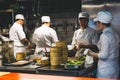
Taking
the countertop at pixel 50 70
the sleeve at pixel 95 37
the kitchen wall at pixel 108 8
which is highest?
the kitchen wall at pixel 108 8

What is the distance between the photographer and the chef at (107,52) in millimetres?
3697

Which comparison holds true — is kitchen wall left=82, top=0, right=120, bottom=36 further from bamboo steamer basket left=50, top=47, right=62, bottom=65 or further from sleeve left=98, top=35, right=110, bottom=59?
bamboo steamer basket left=50, top=47, right=62, bottom=65

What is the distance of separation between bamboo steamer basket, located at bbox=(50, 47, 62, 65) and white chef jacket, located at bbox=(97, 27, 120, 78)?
0.52 meters

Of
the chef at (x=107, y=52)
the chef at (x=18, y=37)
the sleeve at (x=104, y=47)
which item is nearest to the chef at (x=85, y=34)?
the chef at (x=107, y=52)

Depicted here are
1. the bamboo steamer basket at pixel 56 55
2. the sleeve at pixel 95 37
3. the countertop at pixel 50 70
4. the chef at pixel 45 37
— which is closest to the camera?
the countertop at pixel 50 70

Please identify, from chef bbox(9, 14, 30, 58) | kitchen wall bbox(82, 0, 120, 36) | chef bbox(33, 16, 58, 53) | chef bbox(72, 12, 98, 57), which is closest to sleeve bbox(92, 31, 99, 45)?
chef bbox(72, 12, 98, 57)

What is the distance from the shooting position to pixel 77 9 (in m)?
7.68

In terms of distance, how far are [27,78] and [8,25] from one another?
6.51m

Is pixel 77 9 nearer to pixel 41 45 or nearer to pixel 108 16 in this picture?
pixel 41 45

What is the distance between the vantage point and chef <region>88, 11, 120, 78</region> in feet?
12.1

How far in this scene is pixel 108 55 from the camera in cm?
374

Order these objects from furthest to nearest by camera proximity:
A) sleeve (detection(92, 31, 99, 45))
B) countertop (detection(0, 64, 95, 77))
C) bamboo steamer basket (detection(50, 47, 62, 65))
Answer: sleeve (detection(92, 31, 99, 45)) → bamboo steamer basket (detection(50, 47, 62, 65)) → countertop (detection(0, 64, 95, 77))

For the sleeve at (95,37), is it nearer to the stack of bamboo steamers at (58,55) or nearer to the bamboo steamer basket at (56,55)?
the stack of bamboo steamers at (58,55)

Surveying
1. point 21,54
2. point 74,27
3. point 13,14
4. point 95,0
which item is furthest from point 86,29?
point 13,14
